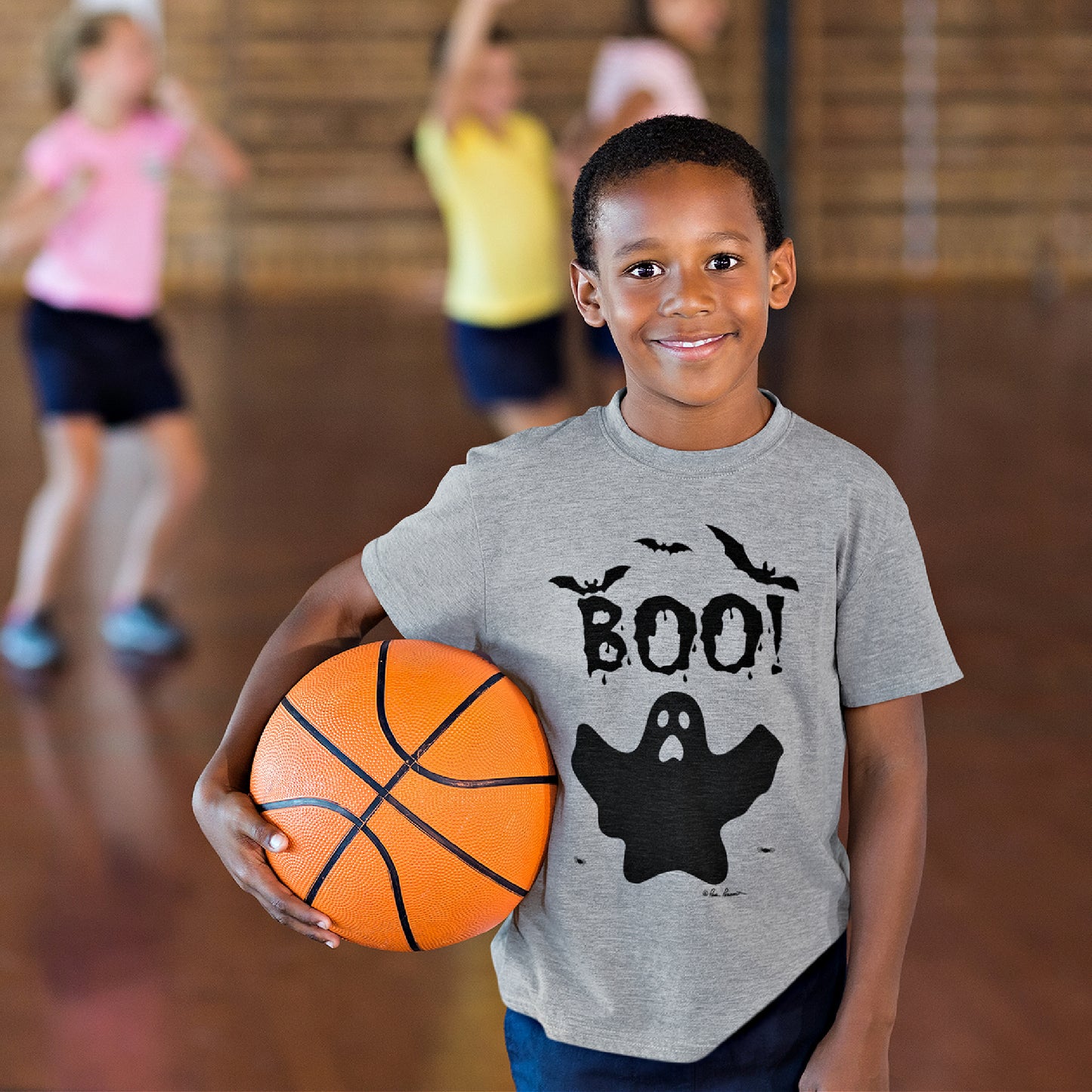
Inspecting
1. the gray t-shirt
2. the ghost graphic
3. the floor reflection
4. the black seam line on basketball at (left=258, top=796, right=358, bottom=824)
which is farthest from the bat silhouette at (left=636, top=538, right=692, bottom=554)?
the floor reflection

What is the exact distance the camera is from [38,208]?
12.6ft

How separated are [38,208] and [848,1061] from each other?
133 inches

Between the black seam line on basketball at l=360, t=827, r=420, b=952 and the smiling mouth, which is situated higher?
the smiling mouth

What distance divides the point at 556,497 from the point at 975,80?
38.5 ft

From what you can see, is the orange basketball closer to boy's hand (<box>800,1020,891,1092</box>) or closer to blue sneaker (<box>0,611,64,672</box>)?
boy's hand (<box>800,1020,891,1092</box>)

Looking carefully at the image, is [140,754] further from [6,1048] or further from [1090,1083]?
[1090,1083]

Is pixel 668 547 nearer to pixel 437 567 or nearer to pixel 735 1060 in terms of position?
pixel 437 567

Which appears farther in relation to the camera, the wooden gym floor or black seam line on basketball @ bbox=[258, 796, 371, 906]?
the wooden gym floor

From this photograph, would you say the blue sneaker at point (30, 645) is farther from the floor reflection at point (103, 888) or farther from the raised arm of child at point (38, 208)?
the raised arm of child at point (38, 208)

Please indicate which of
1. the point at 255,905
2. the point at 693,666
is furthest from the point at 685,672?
the point at 255,905

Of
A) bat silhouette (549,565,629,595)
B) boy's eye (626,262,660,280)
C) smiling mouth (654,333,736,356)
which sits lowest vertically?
bat silhouette (549,565,629,595)

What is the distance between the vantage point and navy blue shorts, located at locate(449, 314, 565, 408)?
400 cm

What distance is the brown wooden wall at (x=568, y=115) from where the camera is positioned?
1176 cm

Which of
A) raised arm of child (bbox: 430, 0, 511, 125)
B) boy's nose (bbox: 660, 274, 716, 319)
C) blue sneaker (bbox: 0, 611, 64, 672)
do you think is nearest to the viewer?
boy's nose (bbox: 660, 274, 716, 319)
